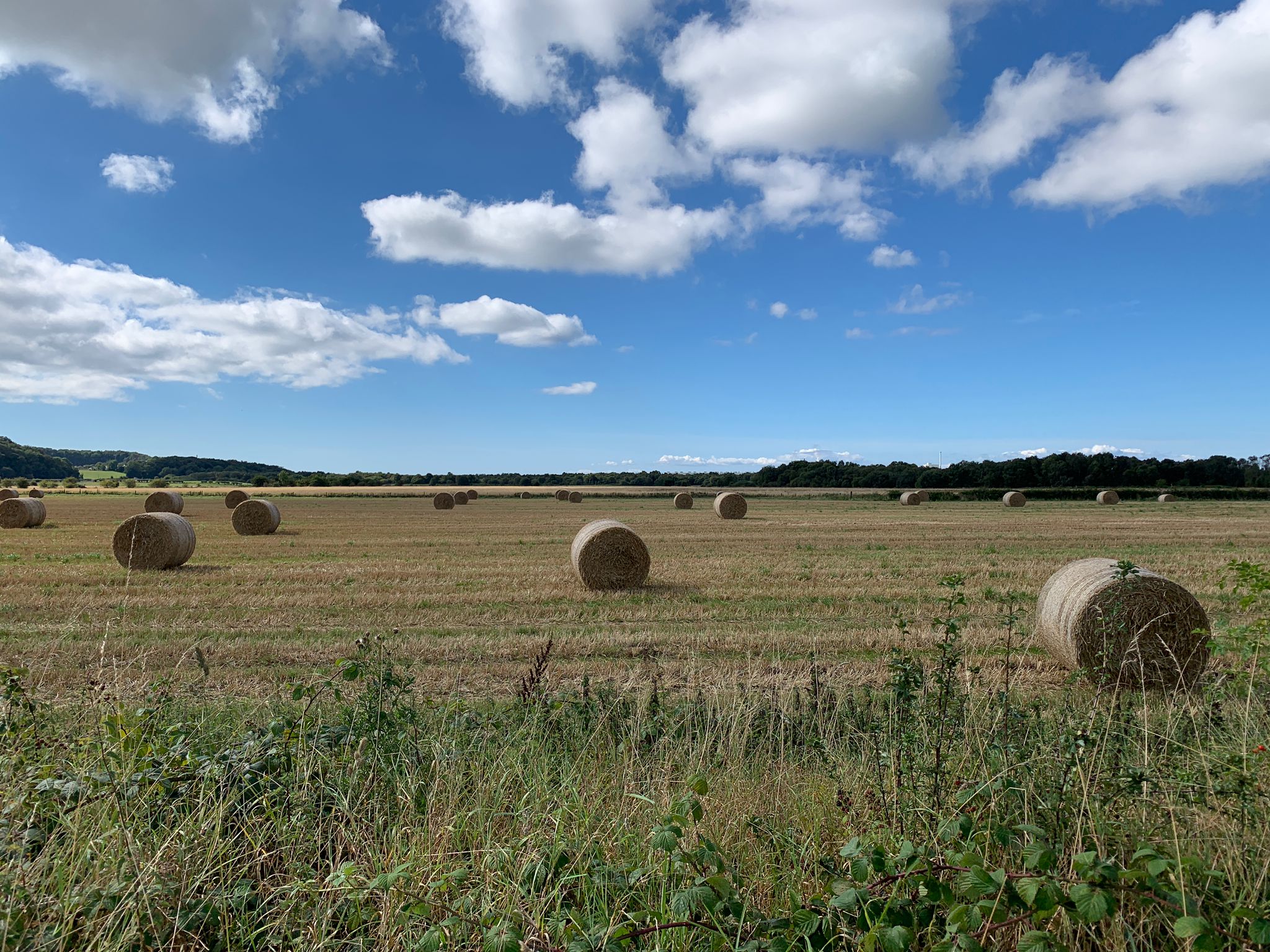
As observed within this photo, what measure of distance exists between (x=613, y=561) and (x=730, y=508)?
2452 centimetres

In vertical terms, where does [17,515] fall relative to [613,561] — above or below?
below

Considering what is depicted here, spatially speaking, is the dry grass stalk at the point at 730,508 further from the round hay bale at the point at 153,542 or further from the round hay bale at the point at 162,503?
the round hay bale at the point at 162,503

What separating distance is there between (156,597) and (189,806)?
1251 centimetres

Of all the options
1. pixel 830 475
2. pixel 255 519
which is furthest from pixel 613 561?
pixel 830 475

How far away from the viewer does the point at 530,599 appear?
47.2ft

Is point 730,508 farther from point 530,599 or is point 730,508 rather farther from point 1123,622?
point 1123,622

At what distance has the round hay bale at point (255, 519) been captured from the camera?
30.8 m

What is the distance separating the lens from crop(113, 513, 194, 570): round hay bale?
18.2 meters

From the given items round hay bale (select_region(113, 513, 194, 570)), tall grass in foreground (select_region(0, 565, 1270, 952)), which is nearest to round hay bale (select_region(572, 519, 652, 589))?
round hay bale (select_region(113, 513, 194, 570))

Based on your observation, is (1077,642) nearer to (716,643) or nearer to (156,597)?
(716,643)

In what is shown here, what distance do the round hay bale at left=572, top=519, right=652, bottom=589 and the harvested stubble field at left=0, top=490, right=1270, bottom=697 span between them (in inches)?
19.8

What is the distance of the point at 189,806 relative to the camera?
3803 millimetres

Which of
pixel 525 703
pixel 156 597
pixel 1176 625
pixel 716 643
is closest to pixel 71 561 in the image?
pixel 156 597

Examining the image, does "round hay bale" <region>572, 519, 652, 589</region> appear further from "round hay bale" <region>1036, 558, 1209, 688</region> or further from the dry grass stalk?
the dry grass stalk
